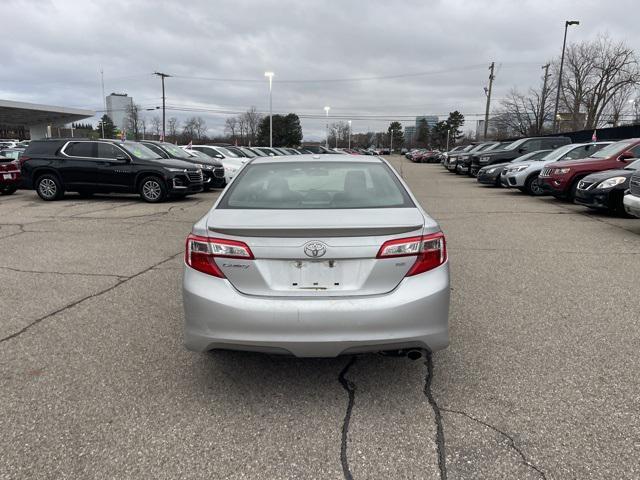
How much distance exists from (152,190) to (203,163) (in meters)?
3.30

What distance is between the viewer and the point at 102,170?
1345 cm

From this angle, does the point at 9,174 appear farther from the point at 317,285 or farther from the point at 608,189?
the point at 608,189

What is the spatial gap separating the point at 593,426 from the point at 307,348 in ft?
5.64

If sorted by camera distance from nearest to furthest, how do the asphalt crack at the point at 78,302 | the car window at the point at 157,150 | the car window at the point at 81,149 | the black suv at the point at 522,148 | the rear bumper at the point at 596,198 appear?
the asphalt crack at the point at 78,302 → the rear bumper at the point at 596,198 → the car window at the point at 81,149 → the car window at the point at 157,150 → the black suv at the point at 522,148

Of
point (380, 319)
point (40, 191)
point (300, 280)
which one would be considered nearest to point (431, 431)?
point (380, 319)

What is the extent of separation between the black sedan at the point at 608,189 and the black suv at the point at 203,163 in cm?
1030

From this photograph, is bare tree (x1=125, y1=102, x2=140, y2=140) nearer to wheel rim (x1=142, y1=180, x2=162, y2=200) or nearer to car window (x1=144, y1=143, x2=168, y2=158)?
car window (x1=144, y1=143, x2=168, y2=158)

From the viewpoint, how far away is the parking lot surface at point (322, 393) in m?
2.51

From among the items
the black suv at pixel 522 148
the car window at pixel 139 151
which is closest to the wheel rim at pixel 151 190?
the car window at pixel 139 151

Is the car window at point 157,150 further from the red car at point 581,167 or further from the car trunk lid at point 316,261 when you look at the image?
the car trunk lid at point 316,261

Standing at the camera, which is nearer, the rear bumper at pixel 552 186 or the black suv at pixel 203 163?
the rear bumper at pixel 552 186

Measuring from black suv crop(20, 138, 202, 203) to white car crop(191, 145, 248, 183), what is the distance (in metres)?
4.41

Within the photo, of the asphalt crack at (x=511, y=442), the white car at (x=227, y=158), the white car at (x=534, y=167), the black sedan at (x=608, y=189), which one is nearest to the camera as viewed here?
the asphalt crack at (x=511, y=442)

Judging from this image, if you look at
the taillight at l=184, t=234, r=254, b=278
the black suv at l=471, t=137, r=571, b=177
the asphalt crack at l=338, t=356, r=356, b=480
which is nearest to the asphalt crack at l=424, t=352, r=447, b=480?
the asphalt crack at l=338, t=356, r=356, b=480
